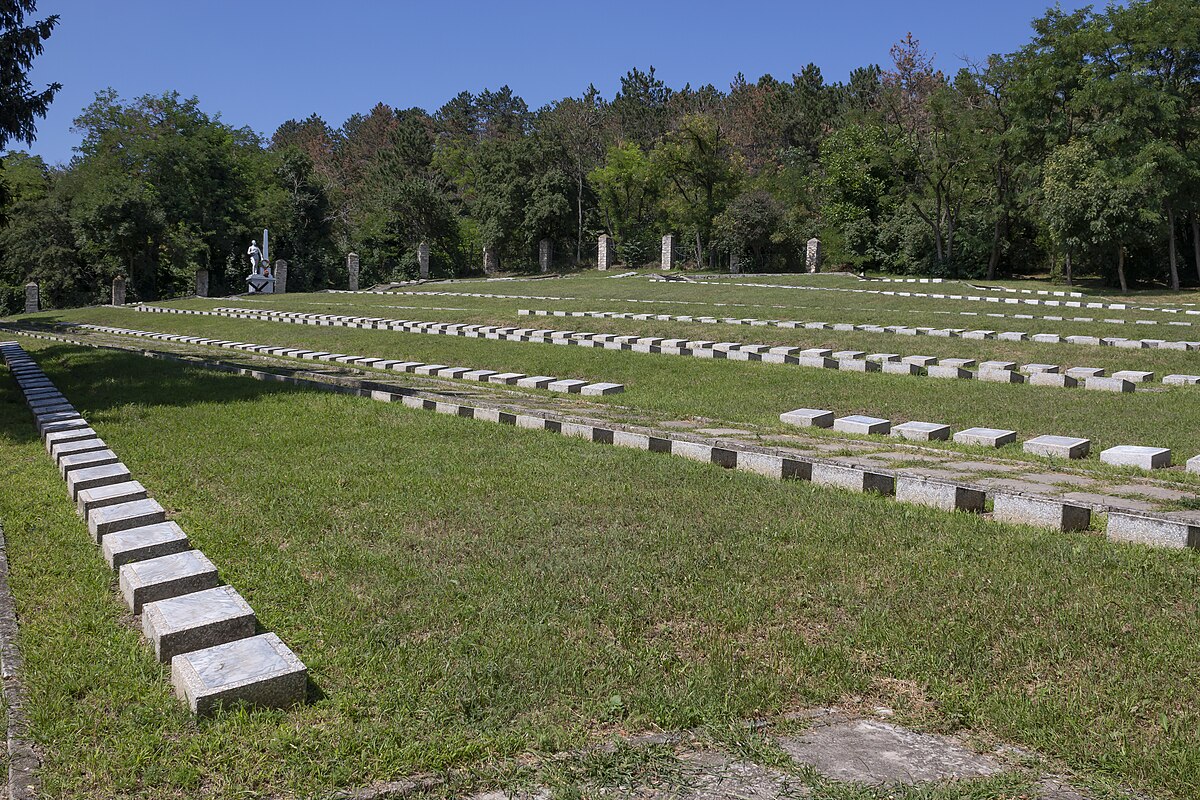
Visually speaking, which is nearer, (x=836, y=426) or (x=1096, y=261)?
(x=836, y=426)

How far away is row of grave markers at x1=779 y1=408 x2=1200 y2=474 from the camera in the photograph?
6.71 m

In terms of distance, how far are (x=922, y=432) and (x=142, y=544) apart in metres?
6.16

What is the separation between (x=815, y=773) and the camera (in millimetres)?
2816

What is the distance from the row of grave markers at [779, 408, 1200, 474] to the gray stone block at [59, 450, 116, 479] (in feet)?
19.8

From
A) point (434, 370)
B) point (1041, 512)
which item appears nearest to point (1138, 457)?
point (1041, 512)

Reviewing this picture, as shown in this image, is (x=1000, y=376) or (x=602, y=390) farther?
(x=1000, y=376)

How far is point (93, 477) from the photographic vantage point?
20.6 feet

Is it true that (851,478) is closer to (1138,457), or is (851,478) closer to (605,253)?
(1138,457)

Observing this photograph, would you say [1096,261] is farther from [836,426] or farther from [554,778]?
[554,778]

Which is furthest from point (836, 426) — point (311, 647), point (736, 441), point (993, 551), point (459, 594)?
point (311, 647)

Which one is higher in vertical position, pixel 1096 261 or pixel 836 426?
pixel 1096 261

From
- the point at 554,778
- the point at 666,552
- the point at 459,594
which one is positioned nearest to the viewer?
the point at 554,778

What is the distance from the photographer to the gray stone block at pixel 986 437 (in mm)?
7594

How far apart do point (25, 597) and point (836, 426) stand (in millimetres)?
6683
